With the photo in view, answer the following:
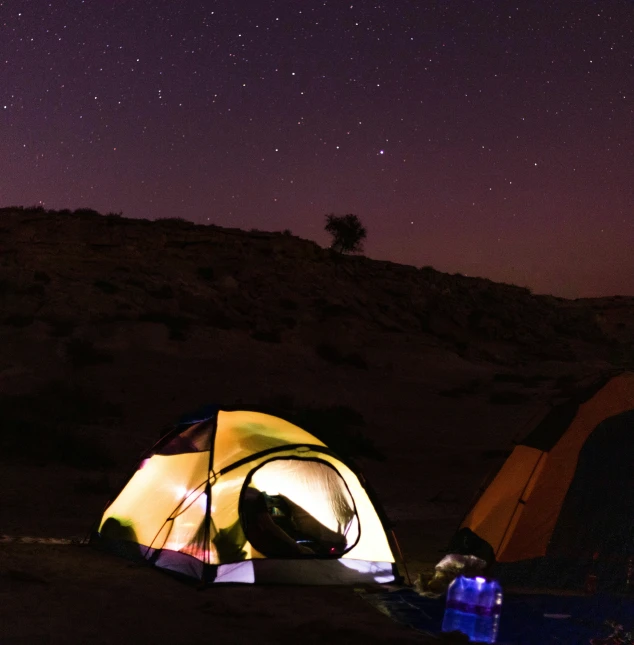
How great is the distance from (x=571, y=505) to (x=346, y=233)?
52980 millimetres

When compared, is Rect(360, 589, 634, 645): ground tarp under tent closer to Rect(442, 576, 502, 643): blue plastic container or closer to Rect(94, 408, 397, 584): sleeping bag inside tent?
Rect(442, 576, 502, 643): blue plastic container

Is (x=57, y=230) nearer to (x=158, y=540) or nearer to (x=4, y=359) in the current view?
(x=4, y=359)

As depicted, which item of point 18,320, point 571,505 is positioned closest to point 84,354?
point 18,320

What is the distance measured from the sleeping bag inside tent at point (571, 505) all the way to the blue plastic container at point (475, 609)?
1.69m

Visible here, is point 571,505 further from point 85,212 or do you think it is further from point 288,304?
point 85,212

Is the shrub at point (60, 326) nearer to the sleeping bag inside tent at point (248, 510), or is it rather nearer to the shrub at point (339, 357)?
the shrub at point (339, 357)

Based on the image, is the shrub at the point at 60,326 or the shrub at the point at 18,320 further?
the shrub at the point at 18,320

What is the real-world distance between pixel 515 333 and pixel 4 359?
30253 mm

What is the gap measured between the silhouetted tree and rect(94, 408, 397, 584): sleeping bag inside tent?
50670 millimetres

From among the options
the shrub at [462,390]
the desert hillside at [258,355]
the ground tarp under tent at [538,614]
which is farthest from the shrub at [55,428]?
the shrub at [462,390]

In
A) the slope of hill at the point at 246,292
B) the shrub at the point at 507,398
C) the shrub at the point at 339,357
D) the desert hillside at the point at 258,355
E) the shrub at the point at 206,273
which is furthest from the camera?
the shrub at the point at 206,273


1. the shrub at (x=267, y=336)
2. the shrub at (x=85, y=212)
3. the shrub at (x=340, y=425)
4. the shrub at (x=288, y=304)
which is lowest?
the shrub at (x=340, y=425)

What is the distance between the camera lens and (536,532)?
8359mm

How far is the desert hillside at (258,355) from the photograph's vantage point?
1598cm
